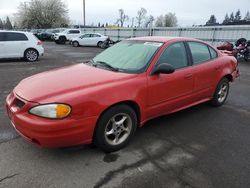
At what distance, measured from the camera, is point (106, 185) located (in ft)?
9.45

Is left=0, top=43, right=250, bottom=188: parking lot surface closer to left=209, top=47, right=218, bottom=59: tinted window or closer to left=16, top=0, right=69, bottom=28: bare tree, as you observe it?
left=209, top=47, right=218, bottom=59: tinted window

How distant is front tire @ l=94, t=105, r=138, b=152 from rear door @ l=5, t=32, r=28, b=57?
10.8 meters

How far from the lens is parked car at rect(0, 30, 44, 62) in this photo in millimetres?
12399

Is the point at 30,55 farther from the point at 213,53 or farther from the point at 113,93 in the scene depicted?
the point at 113,93

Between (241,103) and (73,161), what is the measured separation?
14.5 feet

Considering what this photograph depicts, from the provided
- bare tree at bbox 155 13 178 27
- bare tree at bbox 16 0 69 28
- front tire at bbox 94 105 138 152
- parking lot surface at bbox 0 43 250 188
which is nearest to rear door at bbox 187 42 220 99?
parking lot surface at bbox 0 43 250 188

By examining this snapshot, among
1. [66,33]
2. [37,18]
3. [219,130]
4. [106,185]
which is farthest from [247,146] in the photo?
[37,18]

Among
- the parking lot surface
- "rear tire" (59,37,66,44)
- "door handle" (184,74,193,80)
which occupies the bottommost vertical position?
"rear tire" (59,37,66,44)

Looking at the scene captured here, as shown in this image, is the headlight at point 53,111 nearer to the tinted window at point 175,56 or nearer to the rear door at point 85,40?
the tinted window at point 175,56

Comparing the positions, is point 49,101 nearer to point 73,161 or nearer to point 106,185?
point 73,161

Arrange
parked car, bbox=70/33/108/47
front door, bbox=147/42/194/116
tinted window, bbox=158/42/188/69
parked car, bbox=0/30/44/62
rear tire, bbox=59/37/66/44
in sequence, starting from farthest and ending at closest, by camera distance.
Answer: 1. rear tire, bbox=59/37/66/44
2. parked car, bbox=70/33/108/47
3. parked car, bbox=0/30/44/62
4. tinted window, bbox=158/42/188/69
5. front door, bbox=147/42/194/116

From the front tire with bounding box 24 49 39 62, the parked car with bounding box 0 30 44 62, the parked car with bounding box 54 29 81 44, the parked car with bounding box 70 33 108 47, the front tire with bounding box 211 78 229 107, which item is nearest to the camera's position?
the front tire with bounding box 211 78 229 107

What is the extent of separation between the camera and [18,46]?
12789mm

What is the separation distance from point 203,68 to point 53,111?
303 cm
